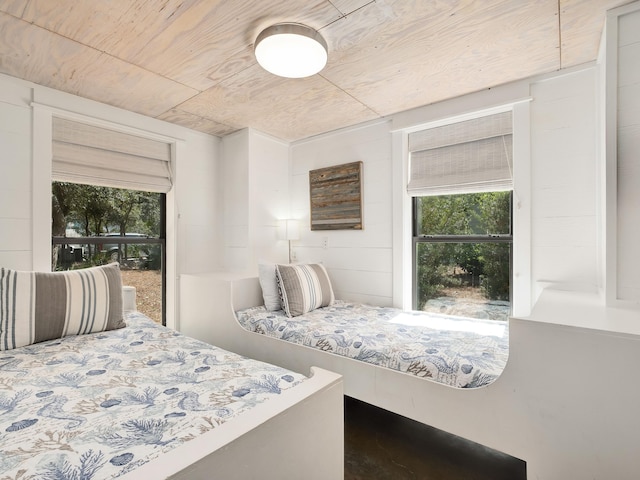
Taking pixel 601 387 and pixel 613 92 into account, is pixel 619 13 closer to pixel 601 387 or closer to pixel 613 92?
pixel 613 92

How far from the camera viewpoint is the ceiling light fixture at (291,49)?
162 centimetres

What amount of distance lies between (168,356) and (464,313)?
220 centimetres

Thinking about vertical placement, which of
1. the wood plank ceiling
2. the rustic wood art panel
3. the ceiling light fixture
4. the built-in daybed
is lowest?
the built-in daybed

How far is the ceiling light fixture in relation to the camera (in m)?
1.62

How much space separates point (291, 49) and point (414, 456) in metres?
2.33

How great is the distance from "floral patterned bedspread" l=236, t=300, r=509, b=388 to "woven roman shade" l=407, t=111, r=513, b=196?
3.37 ft

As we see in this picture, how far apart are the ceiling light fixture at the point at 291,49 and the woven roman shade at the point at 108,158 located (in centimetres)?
155

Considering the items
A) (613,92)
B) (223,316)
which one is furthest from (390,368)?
(613,92)

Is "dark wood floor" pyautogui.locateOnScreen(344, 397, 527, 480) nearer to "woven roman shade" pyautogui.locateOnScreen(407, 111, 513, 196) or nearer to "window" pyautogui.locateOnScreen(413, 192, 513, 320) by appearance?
"window" pyautogui.locateOnScreen(413, 192, 513, 320)

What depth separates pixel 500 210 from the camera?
2434mm

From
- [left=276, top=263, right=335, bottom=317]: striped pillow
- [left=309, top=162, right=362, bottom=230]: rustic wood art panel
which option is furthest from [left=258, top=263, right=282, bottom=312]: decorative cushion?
[left=309, top=162, right=362, bottom=230]: rustic wood art panel

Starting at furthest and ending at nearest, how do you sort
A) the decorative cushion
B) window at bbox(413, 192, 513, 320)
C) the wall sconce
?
the wall sconce < the decorative cushion < window at bbox(413, 192, 513, 320)

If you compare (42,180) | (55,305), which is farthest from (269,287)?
(42,180)

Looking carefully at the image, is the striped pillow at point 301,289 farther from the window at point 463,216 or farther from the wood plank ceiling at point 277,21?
the wood plank ceiling at point 277,21
